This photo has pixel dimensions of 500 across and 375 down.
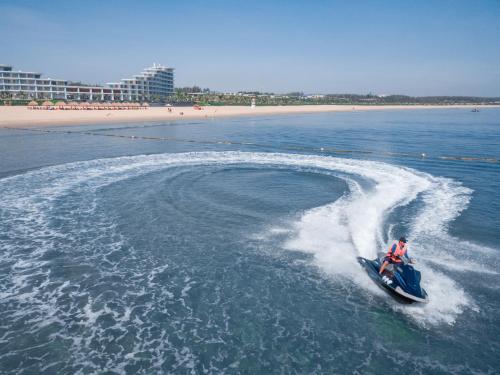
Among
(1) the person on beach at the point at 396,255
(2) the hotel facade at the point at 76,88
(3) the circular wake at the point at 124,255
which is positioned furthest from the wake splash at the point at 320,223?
(2) the hotel facade at the point at 76,88

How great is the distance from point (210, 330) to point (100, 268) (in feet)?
19.5

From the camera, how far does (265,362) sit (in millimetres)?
9828

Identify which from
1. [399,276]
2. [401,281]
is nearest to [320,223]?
[399,276]

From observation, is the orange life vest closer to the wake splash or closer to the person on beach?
the person on beach

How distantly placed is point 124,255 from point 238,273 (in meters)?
5.14

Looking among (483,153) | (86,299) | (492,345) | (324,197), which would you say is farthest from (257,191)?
(483,153)

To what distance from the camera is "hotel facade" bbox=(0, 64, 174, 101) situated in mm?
128125

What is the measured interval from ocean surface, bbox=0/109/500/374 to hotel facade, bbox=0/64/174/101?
11303cm

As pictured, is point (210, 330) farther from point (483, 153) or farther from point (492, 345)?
point (483, 153)

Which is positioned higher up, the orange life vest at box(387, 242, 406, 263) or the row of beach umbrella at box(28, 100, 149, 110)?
the row of beach umbrella at box(28, 100, 149, 110)

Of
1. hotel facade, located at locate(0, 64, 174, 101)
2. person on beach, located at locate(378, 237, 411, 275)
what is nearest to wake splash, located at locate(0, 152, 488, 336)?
person on beach, located at locate(378, 237, 411, 275)

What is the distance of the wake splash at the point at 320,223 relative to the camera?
503 inches

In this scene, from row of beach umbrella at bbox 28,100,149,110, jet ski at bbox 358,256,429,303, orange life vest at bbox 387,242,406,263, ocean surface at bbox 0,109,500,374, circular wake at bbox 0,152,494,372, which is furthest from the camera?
row of beach umbrella at bbox 28,100,149,110

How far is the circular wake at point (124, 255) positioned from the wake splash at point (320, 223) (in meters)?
0.06
